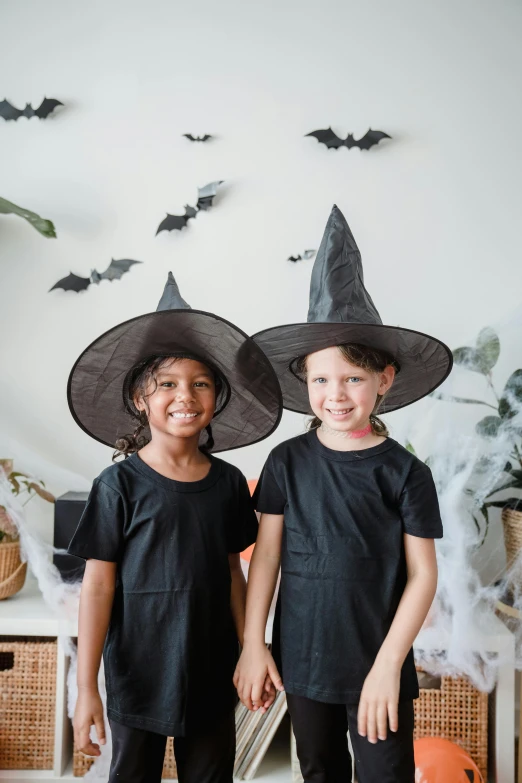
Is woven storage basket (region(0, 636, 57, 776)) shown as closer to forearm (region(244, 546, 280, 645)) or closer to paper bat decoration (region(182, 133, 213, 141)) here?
forearm (region(244, 546, 280, 645))

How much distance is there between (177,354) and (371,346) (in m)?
0.30

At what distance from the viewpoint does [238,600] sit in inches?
44.4

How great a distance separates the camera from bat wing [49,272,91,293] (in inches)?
80.8

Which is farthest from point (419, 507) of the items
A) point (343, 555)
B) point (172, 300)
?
point (172, 300)

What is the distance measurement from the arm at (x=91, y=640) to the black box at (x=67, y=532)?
2.33 feet

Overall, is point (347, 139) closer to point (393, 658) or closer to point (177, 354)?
point (177, 354)

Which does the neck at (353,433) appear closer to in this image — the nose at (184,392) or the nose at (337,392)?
the nose at (337,392)

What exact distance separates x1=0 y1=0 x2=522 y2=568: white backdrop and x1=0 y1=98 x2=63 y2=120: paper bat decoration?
3 centimetres

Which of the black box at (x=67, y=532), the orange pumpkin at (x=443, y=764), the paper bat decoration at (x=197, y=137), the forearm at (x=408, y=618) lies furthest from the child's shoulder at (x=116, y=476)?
the paper bat decoration at (x=197, y=137)

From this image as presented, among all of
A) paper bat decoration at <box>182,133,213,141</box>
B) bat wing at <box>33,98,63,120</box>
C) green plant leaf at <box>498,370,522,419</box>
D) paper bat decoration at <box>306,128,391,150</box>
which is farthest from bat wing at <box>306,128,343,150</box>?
green plant leaf at <box>498,370,522,419</box>

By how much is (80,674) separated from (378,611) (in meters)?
0.45

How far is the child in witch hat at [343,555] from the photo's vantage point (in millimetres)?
988

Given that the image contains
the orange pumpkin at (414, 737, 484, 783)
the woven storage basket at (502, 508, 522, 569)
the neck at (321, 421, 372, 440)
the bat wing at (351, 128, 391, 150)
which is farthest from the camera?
the bat wing at (351, 128, 391, 150)

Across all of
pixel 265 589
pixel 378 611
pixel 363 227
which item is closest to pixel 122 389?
pixel 265 589
